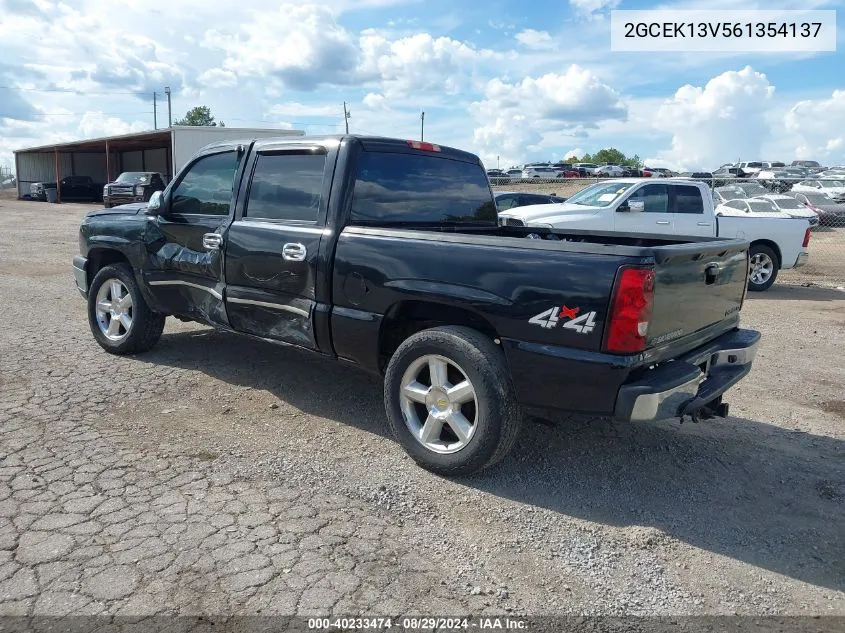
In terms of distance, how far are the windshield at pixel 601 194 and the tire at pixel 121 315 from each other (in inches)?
322

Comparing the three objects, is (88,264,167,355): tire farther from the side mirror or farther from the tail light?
the tail light

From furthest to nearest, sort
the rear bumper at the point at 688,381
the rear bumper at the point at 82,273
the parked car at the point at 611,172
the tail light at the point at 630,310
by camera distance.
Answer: the parked car at the point at 611,172
the rear bumper at the point at 82,273
the rear bumper at the point at 688,381
the tail light at the point at 630,310

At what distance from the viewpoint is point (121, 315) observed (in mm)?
6148

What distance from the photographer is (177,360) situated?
20.2 ft

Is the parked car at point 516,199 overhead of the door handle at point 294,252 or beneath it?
overhead

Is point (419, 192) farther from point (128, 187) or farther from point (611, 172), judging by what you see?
point (611, 172)

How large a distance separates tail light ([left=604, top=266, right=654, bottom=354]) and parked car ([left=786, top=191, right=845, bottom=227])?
2638cm

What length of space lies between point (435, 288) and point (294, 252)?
3.81 feet

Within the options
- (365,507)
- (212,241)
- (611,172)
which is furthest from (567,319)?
(611,172)

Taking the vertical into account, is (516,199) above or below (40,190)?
above

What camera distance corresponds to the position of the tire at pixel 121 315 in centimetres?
597

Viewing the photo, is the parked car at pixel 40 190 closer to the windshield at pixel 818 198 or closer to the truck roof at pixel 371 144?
the windshield at pixel 818 198

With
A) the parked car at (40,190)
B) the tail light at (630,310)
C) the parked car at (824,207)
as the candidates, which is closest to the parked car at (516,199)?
the tail light at (630,310)

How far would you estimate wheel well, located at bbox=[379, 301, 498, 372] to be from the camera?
394cm
